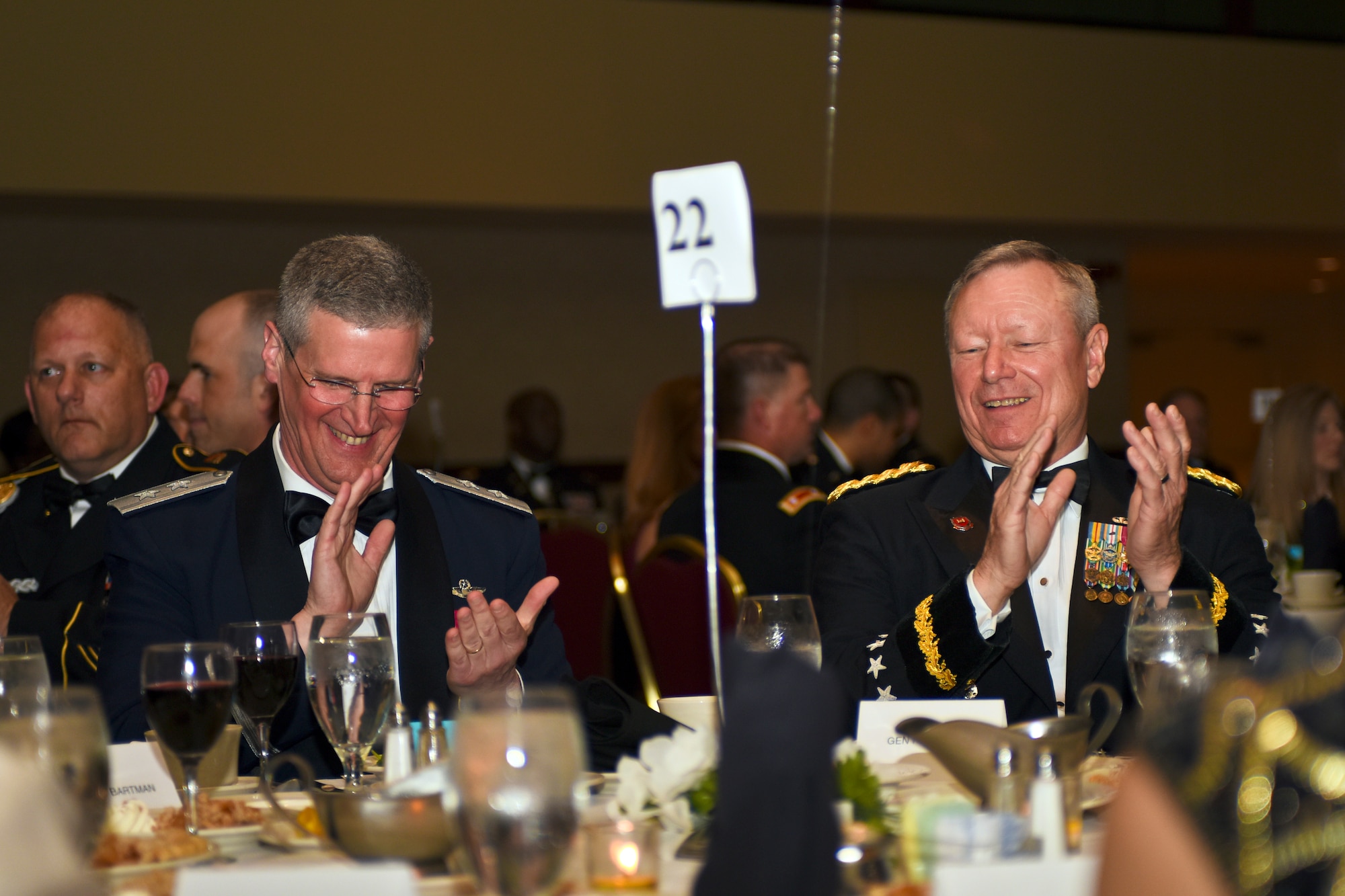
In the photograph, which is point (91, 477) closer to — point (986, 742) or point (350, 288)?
point (350, 288)

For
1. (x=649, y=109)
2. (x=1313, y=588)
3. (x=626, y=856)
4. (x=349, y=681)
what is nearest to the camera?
(x=626, y=856)

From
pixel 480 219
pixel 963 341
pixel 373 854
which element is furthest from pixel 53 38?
pixel 373 854

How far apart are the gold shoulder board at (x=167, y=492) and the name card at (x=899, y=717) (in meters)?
1.08

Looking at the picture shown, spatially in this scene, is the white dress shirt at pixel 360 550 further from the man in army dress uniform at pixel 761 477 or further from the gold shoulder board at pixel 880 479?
the man in army dress uniform at pixel 761 477

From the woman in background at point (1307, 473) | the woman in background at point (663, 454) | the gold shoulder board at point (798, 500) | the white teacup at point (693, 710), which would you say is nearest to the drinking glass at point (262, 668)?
the white teacup at point (693, 710)

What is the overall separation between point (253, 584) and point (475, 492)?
Answer: 412 millimetres

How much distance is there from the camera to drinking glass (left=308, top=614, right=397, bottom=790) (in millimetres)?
1340

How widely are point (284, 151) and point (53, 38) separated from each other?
3.89 feet

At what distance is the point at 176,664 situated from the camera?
1235 millimetres

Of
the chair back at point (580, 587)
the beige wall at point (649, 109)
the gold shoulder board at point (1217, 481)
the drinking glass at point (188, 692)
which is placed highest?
the beige wall at point (649, 109)

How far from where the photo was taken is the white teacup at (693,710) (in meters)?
1.51

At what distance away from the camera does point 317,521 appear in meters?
2.01

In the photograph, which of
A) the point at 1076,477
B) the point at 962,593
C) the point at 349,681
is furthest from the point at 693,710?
the point at 1076,477

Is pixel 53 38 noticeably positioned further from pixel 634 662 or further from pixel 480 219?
pixel 634 662
